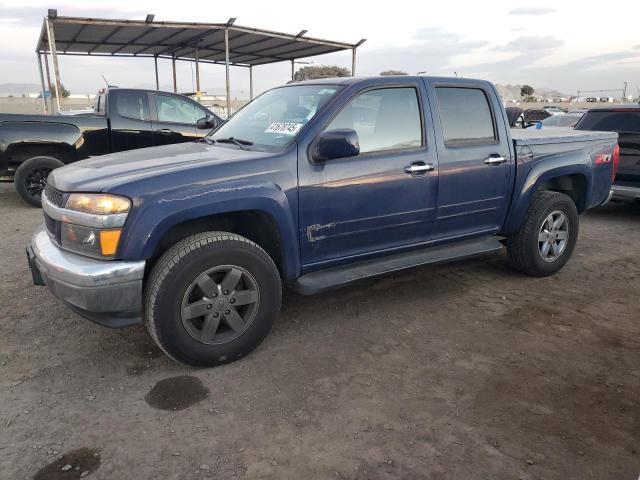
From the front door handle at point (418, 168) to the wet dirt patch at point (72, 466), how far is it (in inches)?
105

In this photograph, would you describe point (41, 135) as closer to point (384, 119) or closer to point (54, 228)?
point (54, 228)

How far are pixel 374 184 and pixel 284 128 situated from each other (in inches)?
29.9

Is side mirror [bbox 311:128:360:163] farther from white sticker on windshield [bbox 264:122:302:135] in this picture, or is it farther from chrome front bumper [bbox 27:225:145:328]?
chrome front bumper [bbox 27:225:145:328]

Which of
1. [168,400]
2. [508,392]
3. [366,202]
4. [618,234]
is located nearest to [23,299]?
[168,400]

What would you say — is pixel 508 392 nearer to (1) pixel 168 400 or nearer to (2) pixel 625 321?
(2) pixel 625 321

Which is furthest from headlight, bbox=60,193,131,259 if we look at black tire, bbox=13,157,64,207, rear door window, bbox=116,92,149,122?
rear door window, bbox=116,92,149,122

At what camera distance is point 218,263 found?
3.05 metres

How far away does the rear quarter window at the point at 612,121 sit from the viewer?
7.05m

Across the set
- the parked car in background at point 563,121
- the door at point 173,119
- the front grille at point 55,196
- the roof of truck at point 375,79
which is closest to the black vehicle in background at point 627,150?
the roof of truck at point 375,79

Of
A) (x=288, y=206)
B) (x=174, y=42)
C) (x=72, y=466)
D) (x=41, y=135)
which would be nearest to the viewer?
(x=72, y=466)

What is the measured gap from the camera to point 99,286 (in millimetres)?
2795

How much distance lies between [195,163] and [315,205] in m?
0.82

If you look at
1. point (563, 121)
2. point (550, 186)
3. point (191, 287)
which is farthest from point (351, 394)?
point (563, 121)

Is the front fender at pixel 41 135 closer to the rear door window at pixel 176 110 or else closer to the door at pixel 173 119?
the door at pixel 173 119
